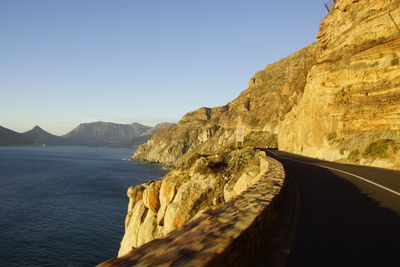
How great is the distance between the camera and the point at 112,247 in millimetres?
31078

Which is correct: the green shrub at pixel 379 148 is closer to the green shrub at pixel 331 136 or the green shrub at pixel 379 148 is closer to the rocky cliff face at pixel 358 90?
the rocky cliff face at pixel 358 90

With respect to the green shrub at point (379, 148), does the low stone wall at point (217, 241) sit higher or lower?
lower

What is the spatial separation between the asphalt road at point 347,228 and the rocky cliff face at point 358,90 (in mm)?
12182

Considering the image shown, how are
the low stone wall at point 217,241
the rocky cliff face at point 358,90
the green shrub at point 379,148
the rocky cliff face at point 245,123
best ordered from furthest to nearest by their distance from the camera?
the rocky cliff face at point 245,123 < the rocky cliff face at point 358,90 < the green shrub at point 379,148 < the low stone wall at point 217,241

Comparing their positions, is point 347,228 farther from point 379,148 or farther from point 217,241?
point 379,148

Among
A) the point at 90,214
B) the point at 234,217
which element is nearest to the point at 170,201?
the point at 234,217

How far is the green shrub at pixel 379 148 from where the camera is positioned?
61.5ft

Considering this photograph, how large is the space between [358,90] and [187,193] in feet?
60.5

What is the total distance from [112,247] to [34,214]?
19.6m

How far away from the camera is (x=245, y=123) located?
11125 cm

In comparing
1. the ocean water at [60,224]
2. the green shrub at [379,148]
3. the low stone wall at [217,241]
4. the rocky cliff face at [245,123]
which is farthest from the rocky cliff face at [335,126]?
the rocky cliff face at [245,123]

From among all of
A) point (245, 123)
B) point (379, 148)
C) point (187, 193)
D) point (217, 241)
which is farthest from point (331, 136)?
point (245, 123)

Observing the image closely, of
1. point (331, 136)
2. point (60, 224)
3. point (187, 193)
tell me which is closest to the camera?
point (187, 193)

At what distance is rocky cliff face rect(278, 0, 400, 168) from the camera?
20625mm
